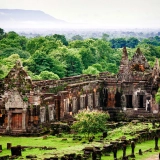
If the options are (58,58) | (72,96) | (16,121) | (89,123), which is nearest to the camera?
(89,123)

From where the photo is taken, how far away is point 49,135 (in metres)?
55.2

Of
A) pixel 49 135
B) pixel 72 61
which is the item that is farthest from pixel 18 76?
pixel 72 61

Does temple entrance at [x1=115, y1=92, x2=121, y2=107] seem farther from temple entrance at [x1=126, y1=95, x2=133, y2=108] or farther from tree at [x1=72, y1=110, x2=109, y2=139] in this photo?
tree at [x1=72, y1=110, x2=109, y2=139]

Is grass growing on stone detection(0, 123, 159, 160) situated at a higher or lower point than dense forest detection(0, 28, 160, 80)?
lower

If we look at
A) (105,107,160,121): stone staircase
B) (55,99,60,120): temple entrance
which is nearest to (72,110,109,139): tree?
(55,99,60,120): temple entrance

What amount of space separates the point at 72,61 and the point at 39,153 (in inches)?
2861

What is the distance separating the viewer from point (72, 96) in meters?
62.8

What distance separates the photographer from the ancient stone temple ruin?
5588 cm

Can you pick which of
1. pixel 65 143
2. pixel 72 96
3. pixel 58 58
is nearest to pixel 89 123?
pixel 65 143

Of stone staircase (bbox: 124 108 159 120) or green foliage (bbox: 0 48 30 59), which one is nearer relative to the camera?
stone staircase (bbox: 124 108 159 120)

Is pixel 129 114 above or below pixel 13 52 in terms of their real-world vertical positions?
below

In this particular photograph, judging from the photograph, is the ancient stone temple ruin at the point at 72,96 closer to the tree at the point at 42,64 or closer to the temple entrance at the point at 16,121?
the temple entrance at the point at 16,121

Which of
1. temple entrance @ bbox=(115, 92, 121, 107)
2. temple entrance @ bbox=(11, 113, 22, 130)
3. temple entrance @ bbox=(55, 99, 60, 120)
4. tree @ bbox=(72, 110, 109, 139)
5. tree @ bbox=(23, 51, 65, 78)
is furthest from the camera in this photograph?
tree @ bbox=(23, 51, 65, 78)

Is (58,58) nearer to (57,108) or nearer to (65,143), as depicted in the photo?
(57,108)
